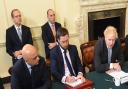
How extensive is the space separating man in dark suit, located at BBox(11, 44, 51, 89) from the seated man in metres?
0.23

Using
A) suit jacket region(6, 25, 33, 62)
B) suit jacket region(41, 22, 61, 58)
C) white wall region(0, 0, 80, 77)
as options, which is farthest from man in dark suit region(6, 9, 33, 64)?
suit jacket region(41, 22, 61, 58)

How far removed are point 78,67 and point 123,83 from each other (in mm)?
725

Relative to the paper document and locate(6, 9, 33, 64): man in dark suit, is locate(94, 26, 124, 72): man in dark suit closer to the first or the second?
the paper document

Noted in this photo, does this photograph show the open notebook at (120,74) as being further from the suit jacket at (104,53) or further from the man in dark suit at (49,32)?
the man in dark suit at (49,32)

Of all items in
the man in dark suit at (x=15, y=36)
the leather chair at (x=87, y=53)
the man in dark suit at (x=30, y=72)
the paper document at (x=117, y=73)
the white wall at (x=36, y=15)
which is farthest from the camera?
the white wall at (x=36, y=15)

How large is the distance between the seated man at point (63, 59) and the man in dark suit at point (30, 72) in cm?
23

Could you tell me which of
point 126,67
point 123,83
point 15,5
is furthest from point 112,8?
point 123,83

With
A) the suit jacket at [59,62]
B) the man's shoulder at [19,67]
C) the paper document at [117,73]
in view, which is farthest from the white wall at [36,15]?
the paper document at [117,73]

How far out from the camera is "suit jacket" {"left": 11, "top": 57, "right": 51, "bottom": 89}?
2.25 metres

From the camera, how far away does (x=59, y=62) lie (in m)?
2.70

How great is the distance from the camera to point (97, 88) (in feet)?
7.14

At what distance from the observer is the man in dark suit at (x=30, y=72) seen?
2191 millimetres

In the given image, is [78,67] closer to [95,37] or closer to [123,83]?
[123,83]

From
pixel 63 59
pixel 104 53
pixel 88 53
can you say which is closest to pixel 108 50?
pixel 104 53
